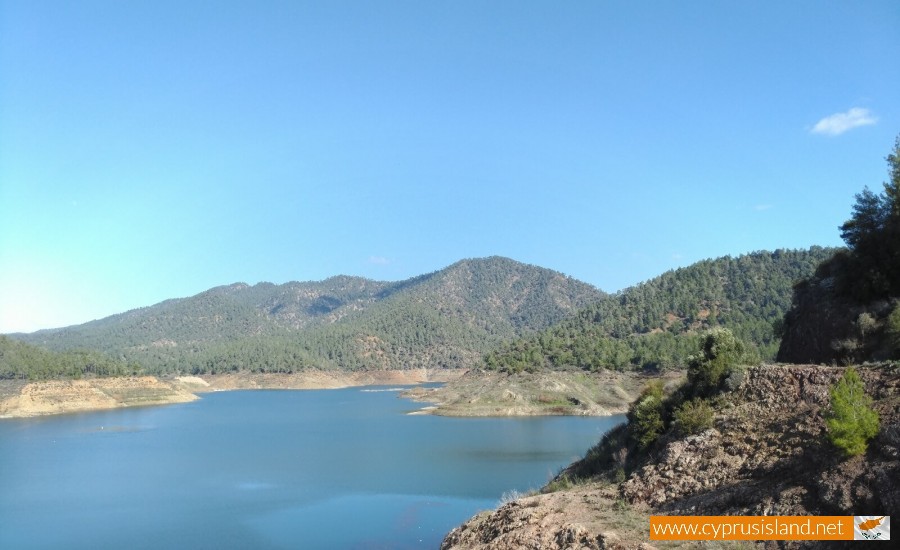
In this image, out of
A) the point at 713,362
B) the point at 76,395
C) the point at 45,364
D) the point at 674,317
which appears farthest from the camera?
the point at 674,317

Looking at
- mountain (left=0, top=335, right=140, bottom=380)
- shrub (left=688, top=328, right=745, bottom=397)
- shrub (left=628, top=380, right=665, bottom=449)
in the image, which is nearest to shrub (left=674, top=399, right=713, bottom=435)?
shrub (left=688, top=328, right=745, bottom=397)

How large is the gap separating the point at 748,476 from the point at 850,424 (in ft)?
10.9

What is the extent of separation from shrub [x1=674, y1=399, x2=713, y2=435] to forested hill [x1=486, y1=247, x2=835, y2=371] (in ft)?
257

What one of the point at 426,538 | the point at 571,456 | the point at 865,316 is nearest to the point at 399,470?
the point at 571,456

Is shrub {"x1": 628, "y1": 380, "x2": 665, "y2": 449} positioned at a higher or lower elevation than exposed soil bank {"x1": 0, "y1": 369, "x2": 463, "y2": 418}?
higher

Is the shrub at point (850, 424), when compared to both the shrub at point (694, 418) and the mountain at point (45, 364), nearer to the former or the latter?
the shrub at point (694, 418)

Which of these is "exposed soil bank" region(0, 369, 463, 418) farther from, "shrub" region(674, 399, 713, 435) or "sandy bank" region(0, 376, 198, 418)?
"shrub" region(674, 399, 713, 435)

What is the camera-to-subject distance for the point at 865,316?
1037 inches

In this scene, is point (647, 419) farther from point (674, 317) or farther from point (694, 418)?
point (674, 317)

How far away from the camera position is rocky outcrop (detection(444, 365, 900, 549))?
1520cm

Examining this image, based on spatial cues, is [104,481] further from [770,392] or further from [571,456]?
[770,392]

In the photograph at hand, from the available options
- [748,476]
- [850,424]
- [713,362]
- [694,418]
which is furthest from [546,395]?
[850,424]

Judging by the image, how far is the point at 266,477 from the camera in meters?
51.1

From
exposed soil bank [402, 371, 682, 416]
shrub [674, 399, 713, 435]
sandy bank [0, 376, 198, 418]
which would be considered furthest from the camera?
sandy bank [0, 376, 198, 418]
